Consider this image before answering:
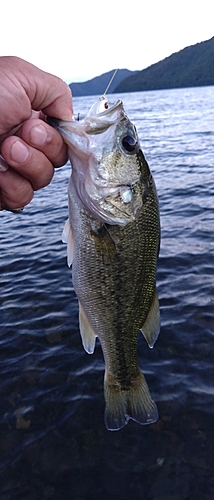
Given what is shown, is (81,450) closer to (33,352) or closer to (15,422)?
(15,422)

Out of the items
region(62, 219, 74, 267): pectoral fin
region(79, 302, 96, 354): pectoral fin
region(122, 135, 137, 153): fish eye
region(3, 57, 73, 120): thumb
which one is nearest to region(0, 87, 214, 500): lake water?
region(79, 302, 96, 354): pectoral fin

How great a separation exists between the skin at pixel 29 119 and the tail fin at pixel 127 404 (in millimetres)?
2007

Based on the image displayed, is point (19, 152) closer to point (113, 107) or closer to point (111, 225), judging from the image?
point (113, 107)

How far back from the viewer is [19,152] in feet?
9.15

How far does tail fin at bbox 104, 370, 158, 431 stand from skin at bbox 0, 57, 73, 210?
79.0 inches

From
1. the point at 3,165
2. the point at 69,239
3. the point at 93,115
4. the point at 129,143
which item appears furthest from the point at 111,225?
the point at 3,165

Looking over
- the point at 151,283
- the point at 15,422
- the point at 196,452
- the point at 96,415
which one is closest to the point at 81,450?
the point at 96,415

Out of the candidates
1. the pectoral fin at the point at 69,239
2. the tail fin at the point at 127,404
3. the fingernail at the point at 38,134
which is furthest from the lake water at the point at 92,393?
the fingernail at the point at 38,134

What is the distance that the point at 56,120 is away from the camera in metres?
2.82

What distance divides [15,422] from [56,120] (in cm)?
441

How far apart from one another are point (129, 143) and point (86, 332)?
157 cm

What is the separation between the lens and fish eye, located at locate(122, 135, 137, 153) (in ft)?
9.22

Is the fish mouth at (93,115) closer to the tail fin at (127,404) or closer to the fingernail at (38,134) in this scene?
the fingernail at (38,134)

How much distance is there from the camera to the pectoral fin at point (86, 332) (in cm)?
330
